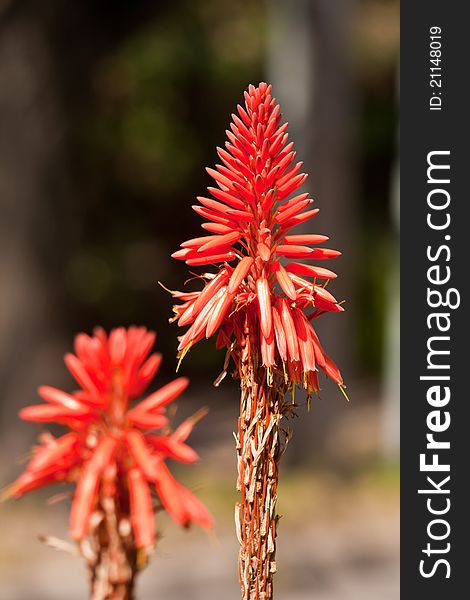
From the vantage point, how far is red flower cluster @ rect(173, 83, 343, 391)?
1.14 meters

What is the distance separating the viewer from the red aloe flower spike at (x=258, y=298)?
1138 millimetres

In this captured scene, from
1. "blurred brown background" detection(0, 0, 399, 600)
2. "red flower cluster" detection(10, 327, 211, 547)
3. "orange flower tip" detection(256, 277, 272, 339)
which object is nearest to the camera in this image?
"red flower cluster" detection(10, 327, 211, 547)

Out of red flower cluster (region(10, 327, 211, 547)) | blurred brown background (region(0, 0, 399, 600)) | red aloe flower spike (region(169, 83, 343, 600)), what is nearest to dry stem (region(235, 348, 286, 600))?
red aloe flower spike (region(169, 83, 343, 600))

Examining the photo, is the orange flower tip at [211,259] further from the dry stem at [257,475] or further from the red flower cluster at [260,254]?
the dry stem at [257,475]

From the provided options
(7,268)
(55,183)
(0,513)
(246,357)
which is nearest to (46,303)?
(7,268)

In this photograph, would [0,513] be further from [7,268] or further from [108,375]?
[108,375]

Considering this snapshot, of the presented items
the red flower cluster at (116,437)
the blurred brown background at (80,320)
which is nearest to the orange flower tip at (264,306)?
the red flower cluster at (116,437)

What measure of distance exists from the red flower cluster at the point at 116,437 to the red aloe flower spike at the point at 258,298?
119 millimetres

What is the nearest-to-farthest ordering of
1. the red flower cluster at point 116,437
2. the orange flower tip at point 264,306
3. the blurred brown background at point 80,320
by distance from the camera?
the red flower cluster at point 116,437, the orange flower tip at point 264,306, the blurred brown background at point 80,320

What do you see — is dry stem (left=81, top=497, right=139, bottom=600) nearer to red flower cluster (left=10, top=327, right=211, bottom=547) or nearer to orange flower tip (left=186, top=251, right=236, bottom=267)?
red flower cluster (left=10, top=327, right=211, bottom=547)

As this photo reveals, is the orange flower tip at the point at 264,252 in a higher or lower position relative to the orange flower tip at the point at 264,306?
higher

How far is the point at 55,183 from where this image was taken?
6.36 m

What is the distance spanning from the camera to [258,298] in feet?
3.86

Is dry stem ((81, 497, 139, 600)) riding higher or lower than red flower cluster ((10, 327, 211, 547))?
lower
